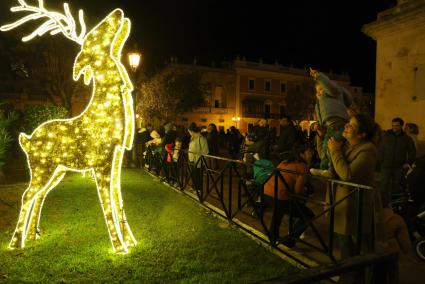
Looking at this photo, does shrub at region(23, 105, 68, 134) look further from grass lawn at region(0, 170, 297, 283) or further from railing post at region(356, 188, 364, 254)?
railing post at region(356, 188, 364, 254)

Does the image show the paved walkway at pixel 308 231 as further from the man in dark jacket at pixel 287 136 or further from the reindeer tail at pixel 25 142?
the reindeer tail at pixel 25 142

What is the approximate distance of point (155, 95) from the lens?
116 ft

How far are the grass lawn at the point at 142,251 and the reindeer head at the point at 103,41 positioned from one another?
2425mm

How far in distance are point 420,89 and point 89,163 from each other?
945 centimetres

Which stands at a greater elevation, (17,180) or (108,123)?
(108,123)

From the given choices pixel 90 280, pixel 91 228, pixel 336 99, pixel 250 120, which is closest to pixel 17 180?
pixel 91 228

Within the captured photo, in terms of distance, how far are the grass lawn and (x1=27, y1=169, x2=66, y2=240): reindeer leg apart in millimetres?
155

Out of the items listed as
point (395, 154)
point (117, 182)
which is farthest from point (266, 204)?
point (117, 182)

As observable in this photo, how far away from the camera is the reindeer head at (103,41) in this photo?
4.66 metres

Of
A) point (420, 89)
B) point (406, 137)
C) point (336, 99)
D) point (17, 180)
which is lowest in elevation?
point (17, 180)

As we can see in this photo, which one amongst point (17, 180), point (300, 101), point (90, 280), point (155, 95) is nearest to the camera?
point (90, 280)

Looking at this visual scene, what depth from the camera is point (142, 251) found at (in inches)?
193

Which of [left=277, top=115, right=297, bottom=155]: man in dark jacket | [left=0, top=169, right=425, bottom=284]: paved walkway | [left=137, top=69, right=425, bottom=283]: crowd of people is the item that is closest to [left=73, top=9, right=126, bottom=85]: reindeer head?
[left=137, top=69, right=425, bottom=283]: crowd of people

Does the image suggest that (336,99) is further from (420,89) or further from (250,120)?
(250,120)
